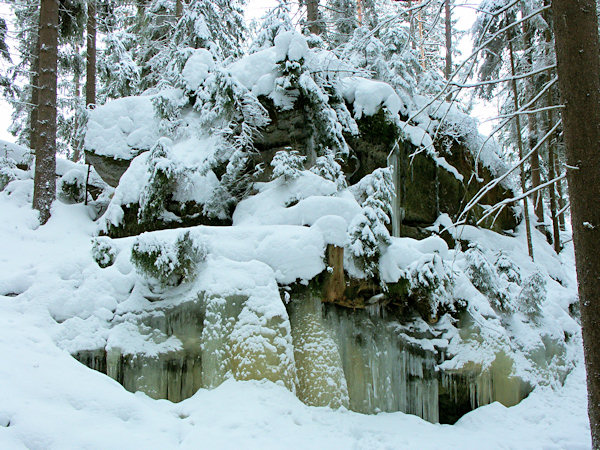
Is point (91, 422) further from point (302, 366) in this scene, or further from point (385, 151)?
point (385, 151)

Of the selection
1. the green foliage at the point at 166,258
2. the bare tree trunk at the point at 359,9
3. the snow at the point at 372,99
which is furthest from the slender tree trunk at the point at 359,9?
the green foliage at the point at 166,258

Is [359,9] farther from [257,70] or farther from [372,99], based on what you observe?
[257,70]

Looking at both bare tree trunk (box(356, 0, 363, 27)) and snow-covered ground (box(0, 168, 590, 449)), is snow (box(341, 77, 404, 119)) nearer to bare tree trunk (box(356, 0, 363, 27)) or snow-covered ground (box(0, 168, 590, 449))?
snow-covered ground (box(0, 168, 590, 449))

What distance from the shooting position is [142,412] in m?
4.36

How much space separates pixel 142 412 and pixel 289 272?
277 cm

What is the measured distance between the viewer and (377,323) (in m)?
6.76

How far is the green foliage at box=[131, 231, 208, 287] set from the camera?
5852 millimetres

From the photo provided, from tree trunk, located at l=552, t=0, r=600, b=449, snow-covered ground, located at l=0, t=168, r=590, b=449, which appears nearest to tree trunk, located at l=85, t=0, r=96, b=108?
snow-covered ground, located at l=0, t=168, r=590, b=449

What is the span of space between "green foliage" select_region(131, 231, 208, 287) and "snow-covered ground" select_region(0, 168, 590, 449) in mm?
634

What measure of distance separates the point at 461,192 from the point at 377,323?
23.9 ft

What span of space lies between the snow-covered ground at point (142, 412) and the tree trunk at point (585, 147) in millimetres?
2970

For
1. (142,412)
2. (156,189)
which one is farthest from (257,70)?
(142,412)

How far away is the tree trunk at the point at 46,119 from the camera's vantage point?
9367 mm

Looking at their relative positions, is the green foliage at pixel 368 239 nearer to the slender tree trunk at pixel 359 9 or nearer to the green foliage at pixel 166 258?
the green foliage at pixel 166 258
